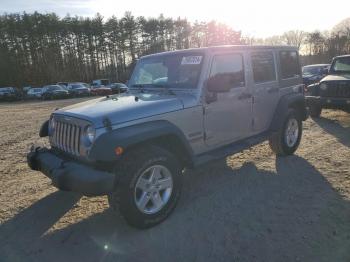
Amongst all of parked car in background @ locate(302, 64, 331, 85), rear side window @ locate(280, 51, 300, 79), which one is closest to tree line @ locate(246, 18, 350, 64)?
parked car in background @ locate(302, 64, 331, 85)

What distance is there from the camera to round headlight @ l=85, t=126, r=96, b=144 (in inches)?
157

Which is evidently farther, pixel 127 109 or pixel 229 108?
pixel 229 108

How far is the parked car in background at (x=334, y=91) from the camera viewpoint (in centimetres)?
1053

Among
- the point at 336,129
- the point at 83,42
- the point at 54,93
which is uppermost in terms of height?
the point at 83,42

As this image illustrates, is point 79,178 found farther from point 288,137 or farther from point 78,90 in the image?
point 78,90

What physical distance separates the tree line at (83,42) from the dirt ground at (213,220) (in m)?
48.8

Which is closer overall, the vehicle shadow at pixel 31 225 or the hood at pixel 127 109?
the vehicle shadow at pixel 31 225

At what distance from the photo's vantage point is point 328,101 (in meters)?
10.8

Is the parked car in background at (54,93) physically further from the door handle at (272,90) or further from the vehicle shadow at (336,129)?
the door handle at (272,90)

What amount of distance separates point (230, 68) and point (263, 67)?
38.4 inches

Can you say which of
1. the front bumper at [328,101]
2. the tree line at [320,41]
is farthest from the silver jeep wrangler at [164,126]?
the tree line at [320,41]

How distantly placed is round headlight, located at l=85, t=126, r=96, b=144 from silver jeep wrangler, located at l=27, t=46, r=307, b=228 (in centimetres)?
1

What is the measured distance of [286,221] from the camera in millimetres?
4258

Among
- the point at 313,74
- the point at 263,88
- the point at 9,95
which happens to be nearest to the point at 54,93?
the point at 9,95
